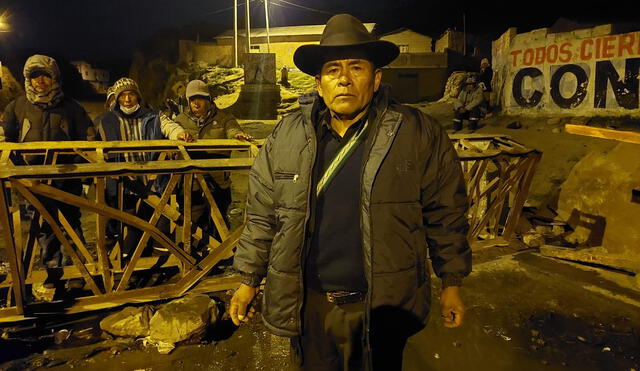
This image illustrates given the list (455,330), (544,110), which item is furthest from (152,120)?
(544,110)

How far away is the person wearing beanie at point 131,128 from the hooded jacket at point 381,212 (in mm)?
3078

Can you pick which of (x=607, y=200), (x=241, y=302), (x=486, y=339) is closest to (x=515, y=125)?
(x=607, y=200)

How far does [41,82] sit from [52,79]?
11 centimetres

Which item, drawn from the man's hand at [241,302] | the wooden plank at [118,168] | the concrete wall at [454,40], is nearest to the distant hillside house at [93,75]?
the concrete wall at [454,40]

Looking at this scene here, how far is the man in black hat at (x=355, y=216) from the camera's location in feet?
5.98

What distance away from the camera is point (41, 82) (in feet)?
14.7

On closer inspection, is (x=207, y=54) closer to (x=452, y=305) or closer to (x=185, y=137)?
(x=185, y=137)

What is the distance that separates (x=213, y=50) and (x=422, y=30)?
2065 centimetres

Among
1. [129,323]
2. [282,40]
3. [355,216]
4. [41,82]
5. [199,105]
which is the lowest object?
[129,323]

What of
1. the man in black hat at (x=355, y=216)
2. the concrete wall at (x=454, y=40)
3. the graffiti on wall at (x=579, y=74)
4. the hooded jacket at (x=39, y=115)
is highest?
the concrete wall at (x=454, y=40)

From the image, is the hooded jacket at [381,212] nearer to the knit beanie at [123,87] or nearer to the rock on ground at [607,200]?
the knit beanie at [123,87]

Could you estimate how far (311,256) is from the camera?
1957mm

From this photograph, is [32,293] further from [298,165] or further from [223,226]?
[298,165]

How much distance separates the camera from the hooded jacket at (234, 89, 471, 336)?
1812 millimetres
